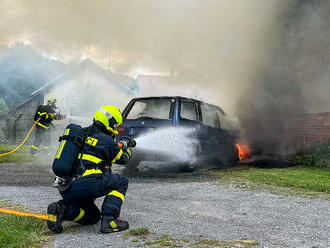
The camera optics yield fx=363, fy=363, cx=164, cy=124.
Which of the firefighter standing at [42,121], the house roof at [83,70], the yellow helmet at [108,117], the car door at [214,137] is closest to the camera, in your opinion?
the yellow helmet at [108,117]

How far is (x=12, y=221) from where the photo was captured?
358cm

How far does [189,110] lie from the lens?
770 centimetres

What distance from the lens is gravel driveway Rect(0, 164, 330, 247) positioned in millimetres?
3314

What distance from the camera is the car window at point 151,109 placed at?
7.45 meters

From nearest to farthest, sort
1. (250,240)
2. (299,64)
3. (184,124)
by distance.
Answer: (250,240) → (184,124) → (299,64)

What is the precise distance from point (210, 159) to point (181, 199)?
334 cm

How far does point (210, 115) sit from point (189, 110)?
0.97 meters

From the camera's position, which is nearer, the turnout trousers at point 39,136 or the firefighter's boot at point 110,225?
the firefighter's boot at point 110,225

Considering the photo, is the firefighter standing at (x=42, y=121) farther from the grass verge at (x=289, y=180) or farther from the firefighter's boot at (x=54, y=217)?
the firefighter's boot at (x=54, y=217)

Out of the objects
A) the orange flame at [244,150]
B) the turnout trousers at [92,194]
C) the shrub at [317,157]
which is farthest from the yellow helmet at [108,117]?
the orange flame at [244,150]

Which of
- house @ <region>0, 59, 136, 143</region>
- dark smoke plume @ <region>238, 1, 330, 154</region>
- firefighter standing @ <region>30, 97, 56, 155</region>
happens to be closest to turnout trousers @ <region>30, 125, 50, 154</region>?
firefighter standing @ <region>30, 97, 56, 155</region>

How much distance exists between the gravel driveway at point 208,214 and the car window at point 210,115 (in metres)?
2.28

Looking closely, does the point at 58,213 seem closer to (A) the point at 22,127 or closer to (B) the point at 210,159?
(B) the point at 210,159

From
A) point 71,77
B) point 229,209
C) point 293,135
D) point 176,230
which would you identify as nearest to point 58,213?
point 176,230
